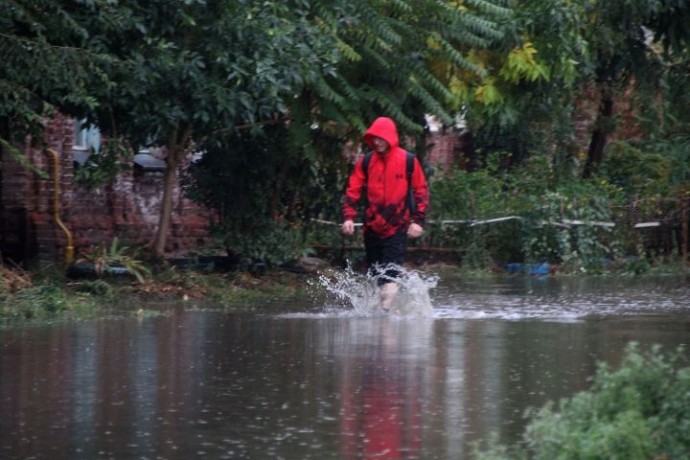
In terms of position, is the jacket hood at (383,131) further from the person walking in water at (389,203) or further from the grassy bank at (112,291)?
the grassy bank at (112,291)

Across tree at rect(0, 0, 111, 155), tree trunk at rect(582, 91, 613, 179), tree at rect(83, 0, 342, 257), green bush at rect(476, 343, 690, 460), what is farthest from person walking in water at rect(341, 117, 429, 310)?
tree trunk at rect(582, 91, 613, 179)

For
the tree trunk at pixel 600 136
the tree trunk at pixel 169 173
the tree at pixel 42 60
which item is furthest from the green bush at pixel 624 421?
the tree trunk at pixel 600 136

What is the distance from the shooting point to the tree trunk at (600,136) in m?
24.3

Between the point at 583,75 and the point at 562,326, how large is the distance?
382 inches

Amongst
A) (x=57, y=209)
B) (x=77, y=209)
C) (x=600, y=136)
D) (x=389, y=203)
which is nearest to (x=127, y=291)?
(x=389, y=203)

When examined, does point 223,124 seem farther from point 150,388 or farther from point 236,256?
point 150,388

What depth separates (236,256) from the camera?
16.2 m

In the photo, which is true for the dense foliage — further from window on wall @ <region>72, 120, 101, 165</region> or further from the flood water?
window on wall @ <region>72, 120, 101, 165</region>

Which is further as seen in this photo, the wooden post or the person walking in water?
the wooden post

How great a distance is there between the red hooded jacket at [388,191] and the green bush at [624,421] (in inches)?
262

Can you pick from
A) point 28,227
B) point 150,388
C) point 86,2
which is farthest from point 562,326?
point 28,227

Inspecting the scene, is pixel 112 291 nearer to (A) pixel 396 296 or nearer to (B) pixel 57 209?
(A) pixel 396 296

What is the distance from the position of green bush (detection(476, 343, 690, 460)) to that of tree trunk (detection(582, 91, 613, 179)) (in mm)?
18326

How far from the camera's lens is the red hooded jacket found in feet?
40.6
